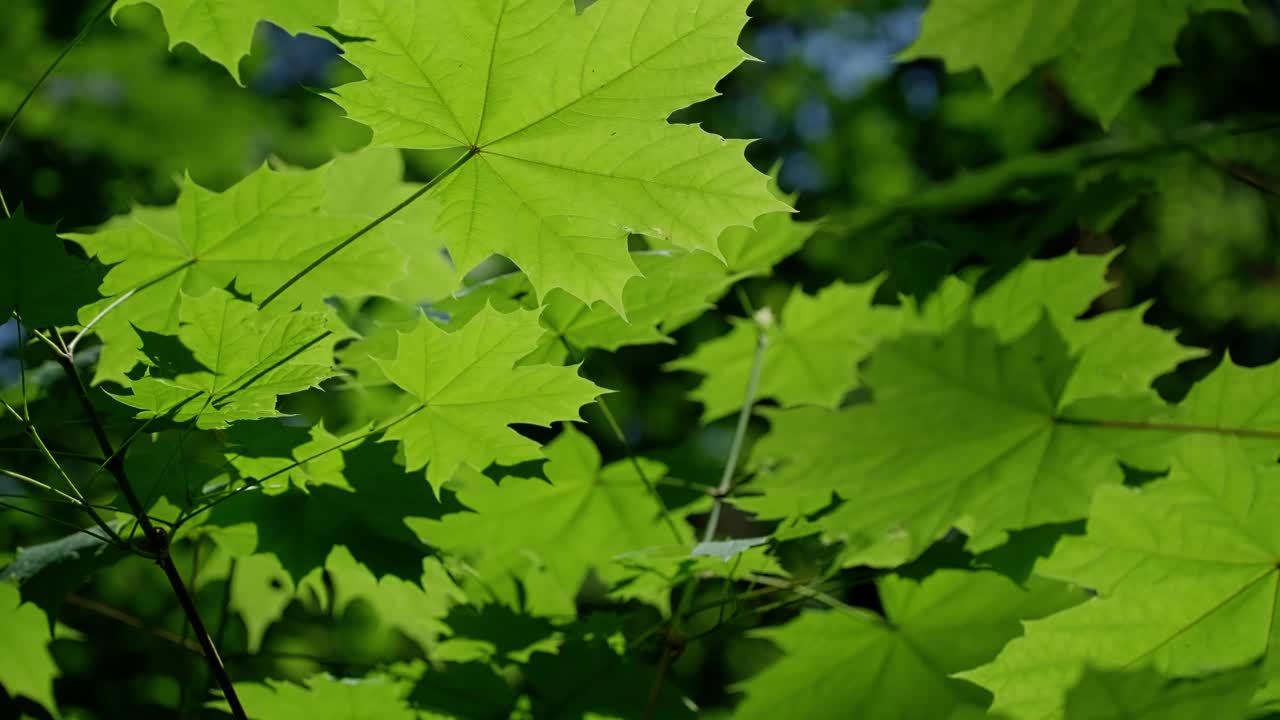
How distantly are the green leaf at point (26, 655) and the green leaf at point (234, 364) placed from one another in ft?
3.48

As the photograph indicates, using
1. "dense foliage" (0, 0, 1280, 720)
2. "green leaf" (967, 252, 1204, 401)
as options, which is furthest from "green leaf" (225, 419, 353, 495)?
"green leaf" (967, 252, 1204, 401)

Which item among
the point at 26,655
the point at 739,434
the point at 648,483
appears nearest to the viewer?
the point at 648,483

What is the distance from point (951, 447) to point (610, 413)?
2.29ft

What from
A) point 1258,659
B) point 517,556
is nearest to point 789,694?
point 517,556

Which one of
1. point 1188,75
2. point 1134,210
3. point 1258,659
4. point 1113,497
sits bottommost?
point 1134,210

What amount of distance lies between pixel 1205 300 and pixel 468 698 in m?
8.38

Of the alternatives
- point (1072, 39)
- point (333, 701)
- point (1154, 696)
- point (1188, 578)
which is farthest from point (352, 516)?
point (1072, 39)

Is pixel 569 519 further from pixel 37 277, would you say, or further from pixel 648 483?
pixel 37 277

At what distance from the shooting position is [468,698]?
73.1 inches

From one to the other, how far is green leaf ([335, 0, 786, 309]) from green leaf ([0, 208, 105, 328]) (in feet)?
1.48

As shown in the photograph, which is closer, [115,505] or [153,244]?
[115,505]

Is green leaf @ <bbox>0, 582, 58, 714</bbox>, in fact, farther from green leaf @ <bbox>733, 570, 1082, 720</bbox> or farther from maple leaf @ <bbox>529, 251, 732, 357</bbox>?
green leaf @ <bbox>733, 570, 1082, 720</bbox>

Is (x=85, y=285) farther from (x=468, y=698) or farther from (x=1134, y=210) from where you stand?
(x=1134, y=210)

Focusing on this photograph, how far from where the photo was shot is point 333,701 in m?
1.81
